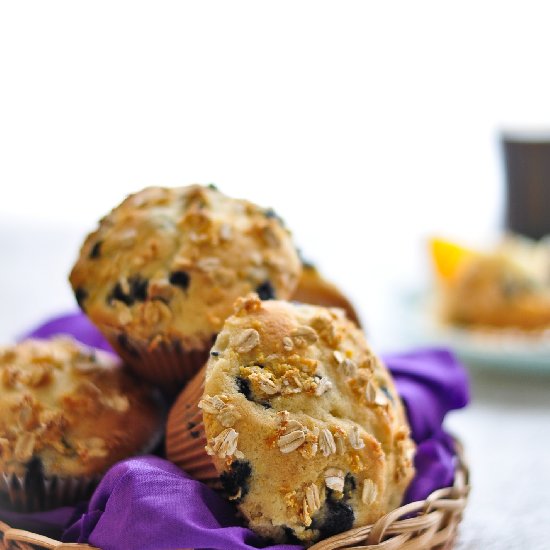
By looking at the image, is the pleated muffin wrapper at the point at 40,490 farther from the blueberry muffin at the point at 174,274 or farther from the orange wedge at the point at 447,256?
the orange wedge at the point at 447,256

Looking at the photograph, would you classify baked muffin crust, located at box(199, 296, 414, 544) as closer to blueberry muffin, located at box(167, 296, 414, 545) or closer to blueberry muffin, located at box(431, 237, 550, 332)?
blueberry muffin, located at box(167, 296, 414, 545)

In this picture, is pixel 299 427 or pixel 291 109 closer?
pixel 299 427

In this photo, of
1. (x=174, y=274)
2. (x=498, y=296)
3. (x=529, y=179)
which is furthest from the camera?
(x=529, y=179)

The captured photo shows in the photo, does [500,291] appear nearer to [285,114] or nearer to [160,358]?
[160,358]

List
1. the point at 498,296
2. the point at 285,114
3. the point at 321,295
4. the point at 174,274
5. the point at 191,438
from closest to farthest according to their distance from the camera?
the point at 191,438 → the point at 174,274 → the point at 321,295 → the point at 498,296 → the point at 285,114

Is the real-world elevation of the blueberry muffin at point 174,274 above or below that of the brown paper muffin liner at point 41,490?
above

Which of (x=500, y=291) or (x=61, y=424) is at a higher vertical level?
(x=61, y=424)

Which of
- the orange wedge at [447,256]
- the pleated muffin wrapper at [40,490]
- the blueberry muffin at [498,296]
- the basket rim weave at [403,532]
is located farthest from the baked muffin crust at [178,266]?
the orange wedge at [447,256]

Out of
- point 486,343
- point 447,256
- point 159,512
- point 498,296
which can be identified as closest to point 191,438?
point 159,512
